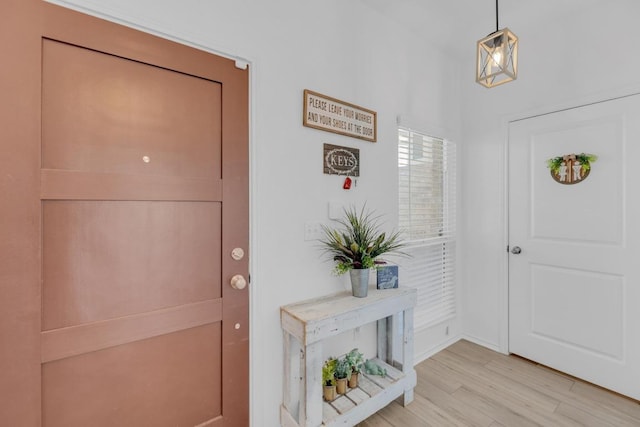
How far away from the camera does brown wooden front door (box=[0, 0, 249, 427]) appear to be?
39.1 inches

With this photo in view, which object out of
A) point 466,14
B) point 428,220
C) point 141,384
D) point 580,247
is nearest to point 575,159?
point 580,247

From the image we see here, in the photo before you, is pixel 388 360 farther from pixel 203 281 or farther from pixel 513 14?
pixel 513 14

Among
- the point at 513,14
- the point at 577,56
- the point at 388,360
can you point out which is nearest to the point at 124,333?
the point at 388,360

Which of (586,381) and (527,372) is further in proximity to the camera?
(527,372)

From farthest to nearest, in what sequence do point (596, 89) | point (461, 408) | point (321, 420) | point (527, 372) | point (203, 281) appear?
point (527, 372) → point (596, 89) → point (461, 408) → point (321, 420) → point (203, 281)

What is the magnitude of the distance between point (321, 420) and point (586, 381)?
2.08 m

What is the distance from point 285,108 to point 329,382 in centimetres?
162

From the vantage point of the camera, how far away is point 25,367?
995 mm

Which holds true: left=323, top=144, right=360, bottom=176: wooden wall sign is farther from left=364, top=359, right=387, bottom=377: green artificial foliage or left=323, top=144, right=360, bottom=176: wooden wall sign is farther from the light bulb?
left=364, top=359, right=387, bottom=377: green artificial foliage

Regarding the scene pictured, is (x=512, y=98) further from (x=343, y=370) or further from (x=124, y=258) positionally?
(x=124, y=258)

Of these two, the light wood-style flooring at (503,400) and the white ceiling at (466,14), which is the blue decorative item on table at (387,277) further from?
the white ceiling at (466,14)

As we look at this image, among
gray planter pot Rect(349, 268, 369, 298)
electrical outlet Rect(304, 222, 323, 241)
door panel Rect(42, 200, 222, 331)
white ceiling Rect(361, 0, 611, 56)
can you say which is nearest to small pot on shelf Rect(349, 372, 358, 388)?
gray planter pot Rect(349, 268, 369, 298)

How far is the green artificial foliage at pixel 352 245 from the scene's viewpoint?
1.70m

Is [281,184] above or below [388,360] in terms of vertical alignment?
above
